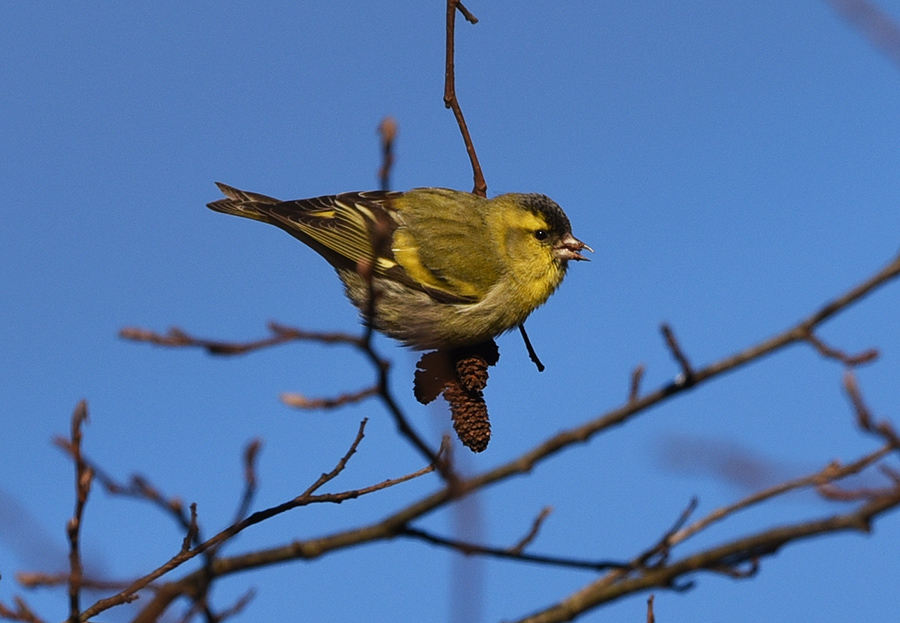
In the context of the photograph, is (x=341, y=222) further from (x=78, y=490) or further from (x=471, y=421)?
(x=78, y=490)

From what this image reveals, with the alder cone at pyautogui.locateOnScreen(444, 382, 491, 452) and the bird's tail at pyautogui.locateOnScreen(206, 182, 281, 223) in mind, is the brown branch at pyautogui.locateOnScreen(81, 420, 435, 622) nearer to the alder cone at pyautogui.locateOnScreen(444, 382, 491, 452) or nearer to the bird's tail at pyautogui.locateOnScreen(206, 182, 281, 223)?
the alder cone at pyautogui.locateOnScreen(444, 382, 491, 452)

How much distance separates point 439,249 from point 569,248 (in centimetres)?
76

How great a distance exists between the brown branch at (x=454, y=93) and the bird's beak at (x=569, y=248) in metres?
0.54

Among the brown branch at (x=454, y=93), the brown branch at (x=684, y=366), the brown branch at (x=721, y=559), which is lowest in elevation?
the brown branch at (x=721, y=559)

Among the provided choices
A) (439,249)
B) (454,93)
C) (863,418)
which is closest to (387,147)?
(863,418)

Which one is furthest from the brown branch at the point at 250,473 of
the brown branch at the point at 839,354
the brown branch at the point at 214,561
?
the brown branch at the point at 839,354

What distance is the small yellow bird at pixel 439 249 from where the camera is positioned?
5270 millimetres

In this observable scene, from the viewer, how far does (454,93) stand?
15.1ft

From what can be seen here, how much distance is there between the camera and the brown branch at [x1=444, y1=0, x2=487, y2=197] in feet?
13.8

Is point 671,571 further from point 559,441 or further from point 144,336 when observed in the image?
point 144,336

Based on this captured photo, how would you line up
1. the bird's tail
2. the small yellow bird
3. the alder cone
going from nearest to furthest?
the alder cone → the small yellow bird → the bird's tail

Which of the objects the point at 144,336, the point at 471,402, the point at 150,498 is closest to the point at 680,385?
the point at 144,336

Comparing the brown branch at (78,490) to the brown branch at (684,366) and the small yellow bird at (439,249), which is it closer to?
the brown branch at (684,366)

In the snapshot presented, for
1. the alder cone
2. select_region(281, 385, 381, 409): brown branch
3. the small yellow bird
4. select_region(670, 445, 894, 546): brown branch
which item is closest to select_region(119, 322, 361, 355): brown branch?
select_region(281, 385, 381, 409): brown branch
